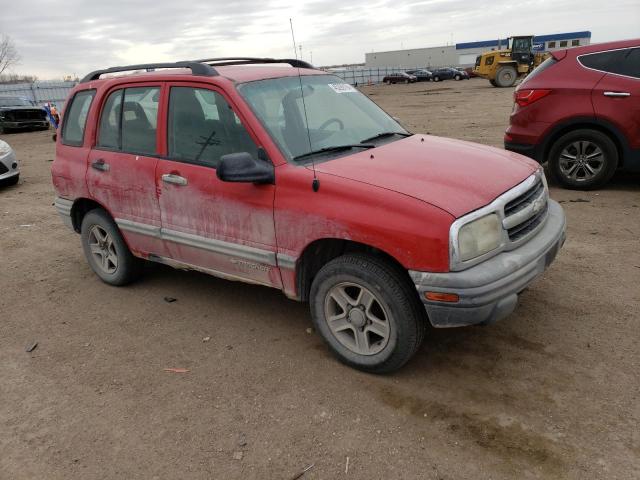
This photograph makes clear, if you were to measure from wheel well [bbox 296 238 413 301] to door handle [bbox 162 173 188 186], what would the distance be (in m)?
1.11

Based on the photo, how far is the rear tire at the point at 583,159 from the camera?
21.0 ft

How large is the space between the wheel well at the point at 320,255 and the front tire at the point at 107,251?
2.01 m

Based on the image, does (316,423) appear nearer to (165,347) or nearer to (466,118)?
(165,347)

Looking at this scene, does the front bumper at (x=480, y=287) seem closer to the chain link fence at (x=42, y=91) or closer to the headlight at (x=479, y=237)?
the headlight at (x=479, y=237)

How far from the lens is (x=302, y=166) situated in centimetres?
326

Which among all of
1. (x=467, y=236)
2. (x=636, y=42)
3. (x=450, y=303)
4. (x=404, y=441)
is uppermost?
(x=636, y=42)

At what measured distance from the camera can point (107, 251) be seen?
16.0 ft

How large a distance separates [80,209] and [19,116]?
63.5ft

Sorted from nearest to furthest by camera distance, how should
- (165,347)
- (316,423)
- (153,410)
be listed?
(316,423)
(153,410)
(165,347)

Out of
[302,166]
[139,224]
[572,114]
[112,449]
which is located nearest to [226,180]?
[302,166]

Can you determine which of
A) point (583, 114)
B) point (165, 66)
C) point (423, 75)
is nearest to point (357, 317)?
point (165, 66)

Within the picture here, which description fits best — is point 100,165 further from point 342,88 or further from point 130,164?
point 342,88

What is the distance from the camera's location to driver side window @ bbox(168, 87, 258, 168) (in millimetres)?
3514

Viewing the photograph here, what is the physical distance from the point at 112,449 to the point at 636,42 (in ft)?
22.9
